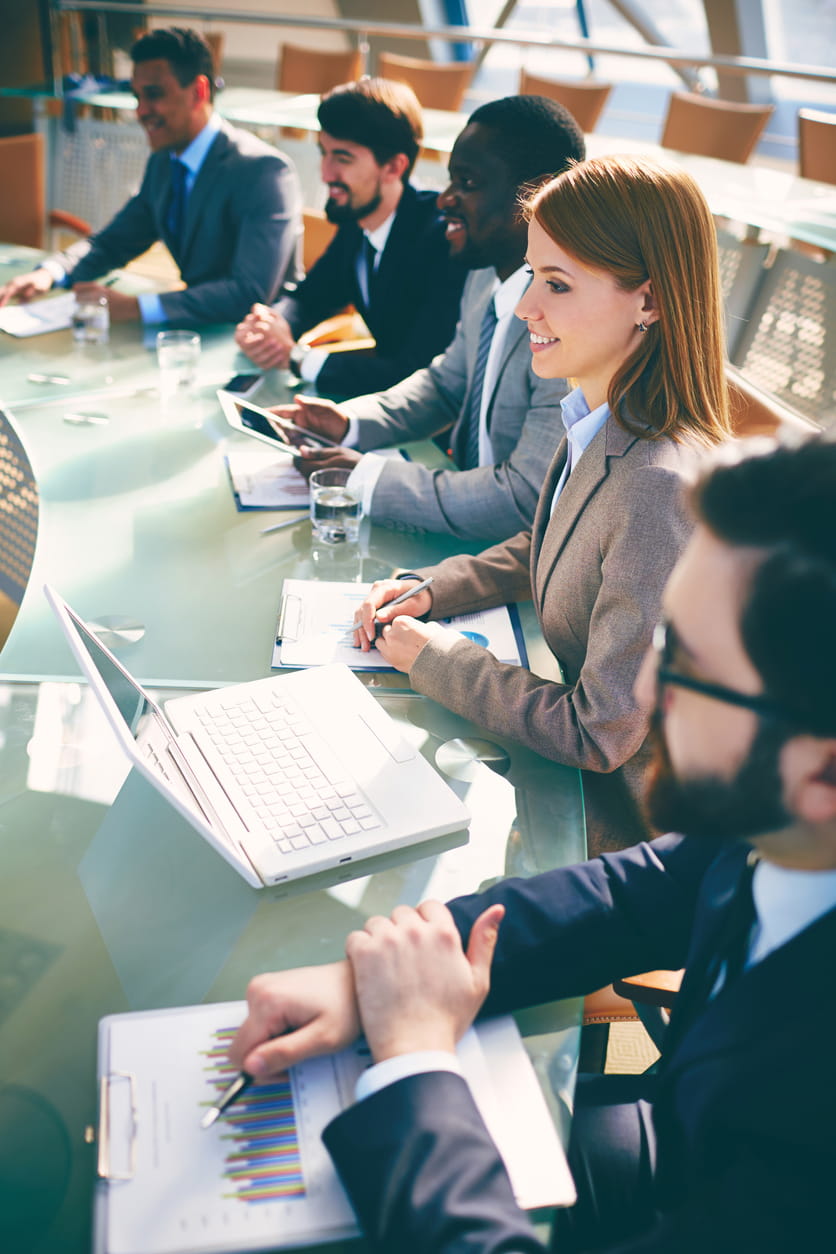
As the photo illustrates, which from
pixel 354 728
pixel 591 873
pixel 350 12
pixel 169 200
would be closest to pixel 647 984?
pixel 591 873

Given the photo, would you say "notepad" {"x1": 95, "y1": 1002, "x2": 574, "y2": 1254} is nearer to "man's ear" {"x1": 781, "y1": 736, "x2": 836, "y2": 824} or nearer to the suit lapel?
"man's ear" {"x1": 781, "y1": 736, "x2": 836, "y2": 824}

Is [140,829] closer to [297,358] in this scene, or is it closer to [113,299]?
[297,358]

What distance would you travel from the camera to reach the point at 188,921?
0.94m

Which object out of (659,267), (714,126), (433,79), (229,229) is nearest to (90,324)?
(229,229)

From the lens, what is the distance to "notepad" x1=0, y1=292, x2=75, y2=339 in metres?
2.58

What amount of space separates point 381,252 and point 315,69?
4.15 meters

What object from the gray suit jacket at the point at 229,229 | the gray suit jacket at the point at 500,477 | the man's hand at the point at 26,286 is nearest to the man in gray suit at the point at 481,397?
the gray suit jacket at the point at 500,477

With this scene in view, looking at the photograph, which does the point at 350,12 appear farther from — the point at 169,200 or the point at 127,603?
the point at 127,603

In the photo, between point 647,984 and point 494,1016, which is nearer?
point 494,1016

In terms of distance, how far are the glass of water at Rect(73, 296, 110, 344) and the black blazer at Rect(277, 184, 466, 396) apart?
1.81 ft

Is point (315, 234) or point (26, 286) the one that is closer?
point (26, 286)

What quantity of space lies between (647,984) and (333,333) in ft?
7.91

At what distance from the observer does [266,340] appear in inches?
95.0

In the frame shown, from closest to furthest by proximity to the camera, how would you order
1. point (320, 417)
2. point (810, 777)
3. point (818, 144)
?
point (810, 777)
point (320, 417)
point (818, 144)
